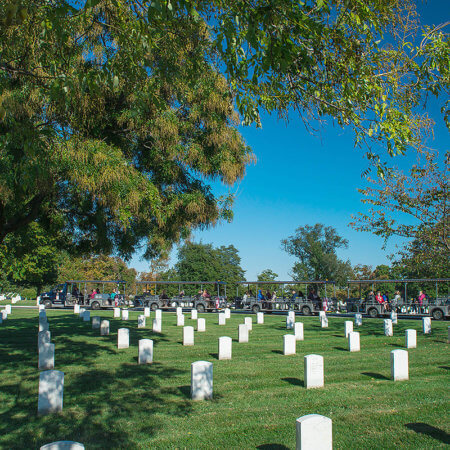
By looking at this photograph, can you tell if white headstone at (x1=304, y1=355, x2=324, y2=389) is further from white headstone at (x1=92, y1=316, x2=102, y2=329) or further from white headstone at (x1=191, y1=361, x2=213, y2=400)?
white headstone at (x1=92, y1=316, x2=102, y2=329)

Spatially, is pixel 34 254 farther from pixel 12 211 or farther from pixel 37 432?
pixel 37 432

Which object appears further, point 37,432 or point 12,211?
point 12,211

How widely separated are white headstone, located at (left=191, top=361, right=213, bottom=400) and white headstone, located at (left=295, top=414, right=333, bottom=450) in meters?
2.95

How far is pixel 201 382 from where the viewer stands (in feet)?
22.8

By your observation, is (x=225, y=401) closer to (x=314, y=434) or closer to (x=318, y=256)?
(x=314, y=434)

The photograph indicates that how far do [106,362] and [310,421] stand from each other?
272 inches

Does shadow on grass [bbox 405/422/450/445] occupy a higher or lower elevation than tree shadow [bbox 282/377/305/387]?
higher

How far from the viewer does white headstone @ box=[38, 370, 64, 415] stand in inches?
241

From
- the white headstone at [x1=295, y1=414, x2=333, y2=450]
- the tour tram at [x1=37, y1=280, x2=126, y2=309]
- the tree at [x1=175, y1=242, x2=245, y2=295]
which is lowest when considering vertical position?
the tour tram at [x1=37, y1=280, x2=126, y2=309]

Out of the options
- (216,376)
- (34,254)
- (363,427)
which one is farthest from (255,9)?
(34,254)

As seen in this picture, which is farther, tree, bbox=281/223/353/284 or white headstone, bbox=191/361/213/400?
tree, bbox=281/223/353/284

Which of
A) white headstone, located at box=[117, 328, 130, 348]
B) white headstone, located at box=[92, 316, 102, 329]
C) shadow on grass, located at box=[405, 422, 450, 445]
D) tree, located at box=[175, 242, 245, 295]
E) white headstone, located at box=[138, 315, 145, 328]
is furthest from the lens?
tree, located at box=[175, 242, 245, 295]

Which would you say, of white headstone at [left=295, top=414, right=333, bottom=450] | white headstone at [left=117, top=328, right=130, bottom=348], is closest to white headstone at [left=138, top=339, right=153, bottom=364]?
white headstone at [left=117, top=328, right=130, bottom=348]

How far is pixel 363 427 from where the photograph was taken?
18.5 ft
